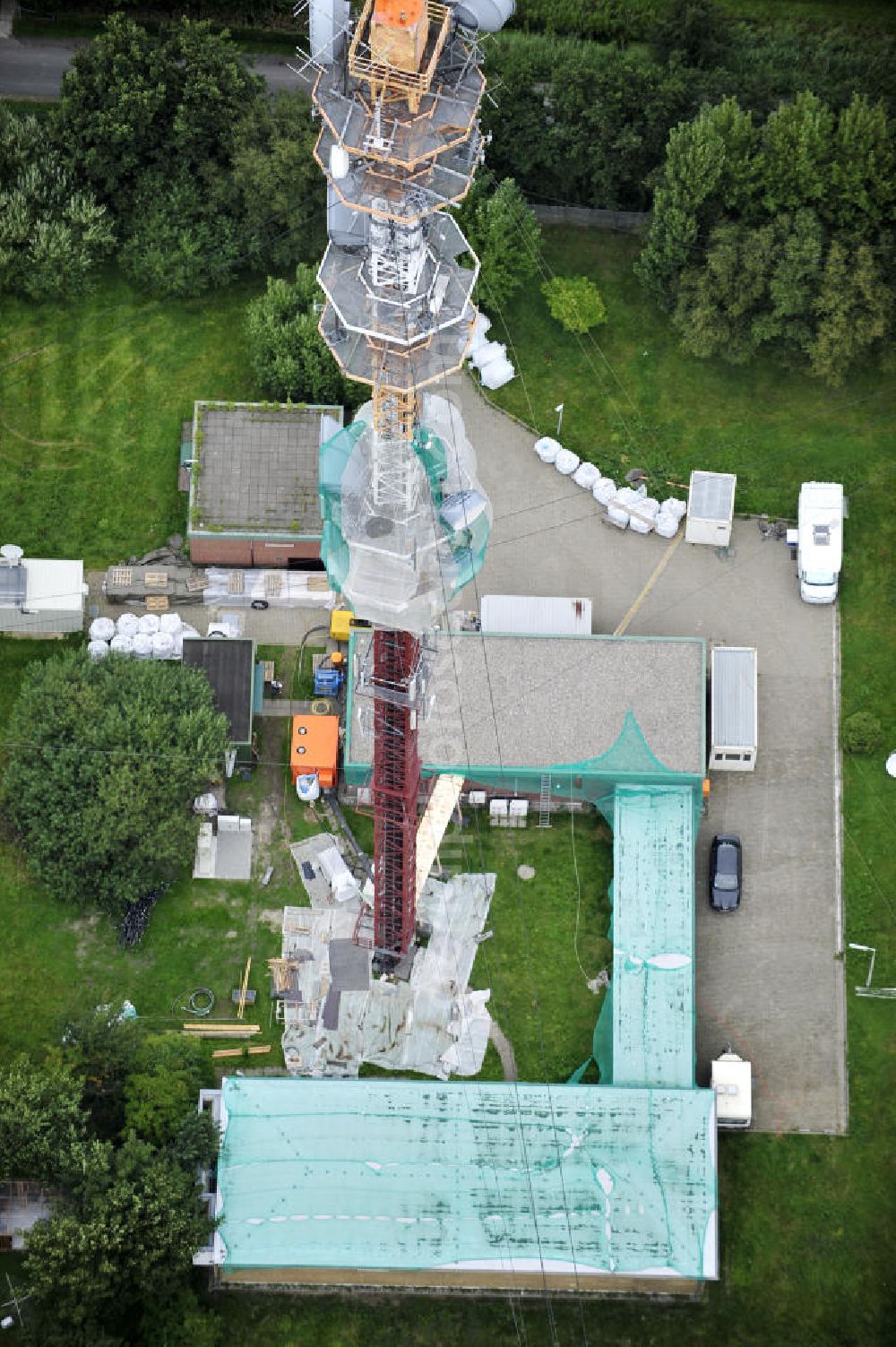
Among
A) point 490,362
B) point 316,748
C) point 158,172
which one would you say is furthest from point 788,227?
point 316,748

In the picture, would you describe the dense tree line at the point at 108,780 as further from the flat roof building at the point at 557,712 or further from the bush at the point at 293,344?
the bush at the point at 293,344

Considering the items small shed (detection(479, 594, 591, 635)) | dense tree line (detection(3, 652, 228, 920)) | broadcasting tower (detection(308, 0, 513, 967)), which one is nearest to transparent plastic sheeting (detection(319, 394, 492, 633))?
broadcasting tower (detection(308, 0, 513, 967))

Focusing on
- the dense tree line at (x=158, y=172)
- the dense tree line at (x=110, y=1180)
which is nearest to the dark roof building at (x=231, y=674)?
the dense tree line at (x=110, y=1180)

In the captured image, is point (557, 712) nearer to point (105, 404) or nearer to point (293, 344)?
point (293, 344)

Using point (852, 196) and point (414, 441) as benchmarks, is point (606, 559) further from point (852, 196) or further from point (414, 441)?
point (414, 441)

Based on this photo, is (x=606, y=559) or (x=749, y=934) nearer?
(x=749, y=934)

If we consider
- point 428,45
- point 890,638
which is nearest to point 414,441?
point 428,45
